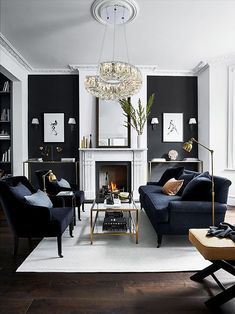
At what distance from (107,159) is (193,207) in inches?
130

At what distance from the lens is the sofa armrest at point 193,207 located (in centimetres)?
328

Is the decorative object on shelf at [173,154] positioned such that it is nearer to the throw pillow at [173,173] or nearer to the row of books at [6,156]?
the throw pillow at [173,173]

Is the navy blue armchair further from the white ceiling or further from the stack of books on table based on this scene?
the white ceiling

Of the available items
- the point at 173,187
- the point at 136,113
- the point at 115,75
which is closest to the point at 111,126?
the point at 136,113

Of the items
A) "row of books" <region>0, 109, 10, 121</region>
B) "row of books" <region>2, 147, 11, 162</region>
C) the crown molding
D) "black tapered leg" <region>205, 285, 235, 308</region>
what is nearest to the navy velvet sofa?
"black tapered leg" <region>205, 285, 235, 308</region>

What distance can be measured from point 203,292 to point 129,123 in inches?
177

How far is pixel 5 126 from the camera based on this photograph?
6.34 metres

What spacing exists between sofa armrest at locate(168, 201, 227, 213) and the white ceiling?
2.82m

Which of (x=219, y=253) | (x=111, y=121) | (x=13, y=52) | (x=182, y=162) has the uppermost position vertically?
(x=13, y=52)

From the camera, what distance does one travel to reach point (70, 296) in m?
2.25

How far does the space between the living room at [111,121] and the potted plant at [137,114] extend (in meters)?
0.13

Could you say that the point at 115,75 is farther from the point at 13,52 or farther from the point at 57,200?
the point at 13,52

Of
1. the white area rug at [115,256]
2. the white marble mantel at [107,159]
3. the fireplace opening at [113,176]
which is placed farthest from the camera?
the fireplace opening at [113,176]

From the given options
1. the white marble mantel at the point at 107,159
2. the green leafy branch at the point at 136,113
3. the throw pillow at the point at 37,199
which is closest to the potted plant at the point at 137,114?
the green leafy branch at the point at 136,113
